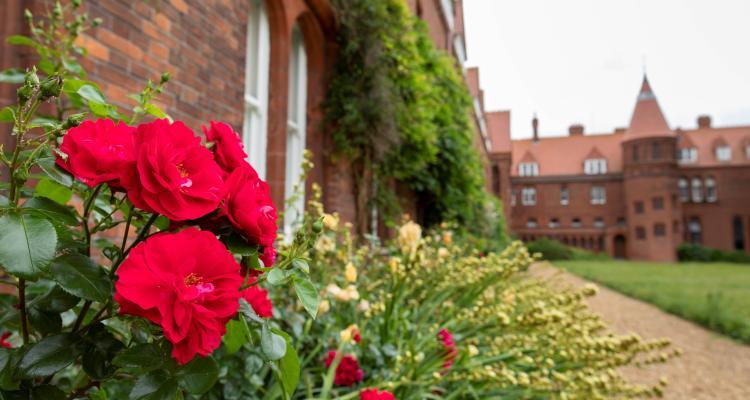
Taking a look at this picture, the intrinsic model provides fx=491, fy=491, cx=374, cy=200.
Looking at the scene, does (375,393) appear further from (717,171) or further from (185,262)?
(717,171)

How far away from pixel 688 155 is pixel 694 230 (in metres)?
6.87

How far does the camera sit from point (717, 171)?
42562 millimetres

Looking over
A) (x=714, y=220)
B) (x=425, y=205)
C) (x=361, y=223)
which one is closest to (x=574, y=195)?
(x=714, y=220)

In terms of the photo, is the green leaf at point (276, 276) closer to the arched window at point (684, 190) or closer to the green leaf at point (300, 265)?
the green leaf at point (300, 265)

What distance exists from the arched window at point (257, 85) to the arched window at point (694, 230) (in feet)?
156

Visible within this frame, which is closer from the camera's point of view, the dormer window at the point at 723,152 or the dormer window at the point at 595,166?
the dormer window at the point at 723,152

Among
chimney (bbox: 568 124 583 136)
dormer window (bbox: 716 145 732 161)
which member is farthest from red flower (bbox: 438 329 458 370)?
chimney (bbox: 568 124 583 136)

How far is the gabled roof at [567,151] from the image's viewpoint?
44.8 meters

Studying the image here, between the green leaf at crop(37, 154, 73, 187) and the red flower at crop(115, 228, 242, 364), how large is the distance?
18cm

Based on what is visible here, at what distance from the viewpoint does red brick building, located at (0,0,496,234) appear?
2115 mm

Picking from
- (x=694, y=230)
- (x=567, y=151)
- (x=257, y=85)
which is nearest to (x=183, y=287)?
(x=257, y=85)

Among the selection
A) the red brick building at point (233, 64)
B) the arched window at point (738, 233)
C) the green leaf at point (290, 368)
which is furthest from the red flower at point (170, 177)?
the arched window at point (738, 233)

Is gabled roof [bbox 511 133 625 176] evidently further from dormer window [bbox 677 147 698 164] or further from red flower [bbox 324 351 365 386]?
red flower [bbox 324 351 365 386]

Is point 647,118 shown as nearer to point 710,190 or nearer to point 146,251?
point 710,190
